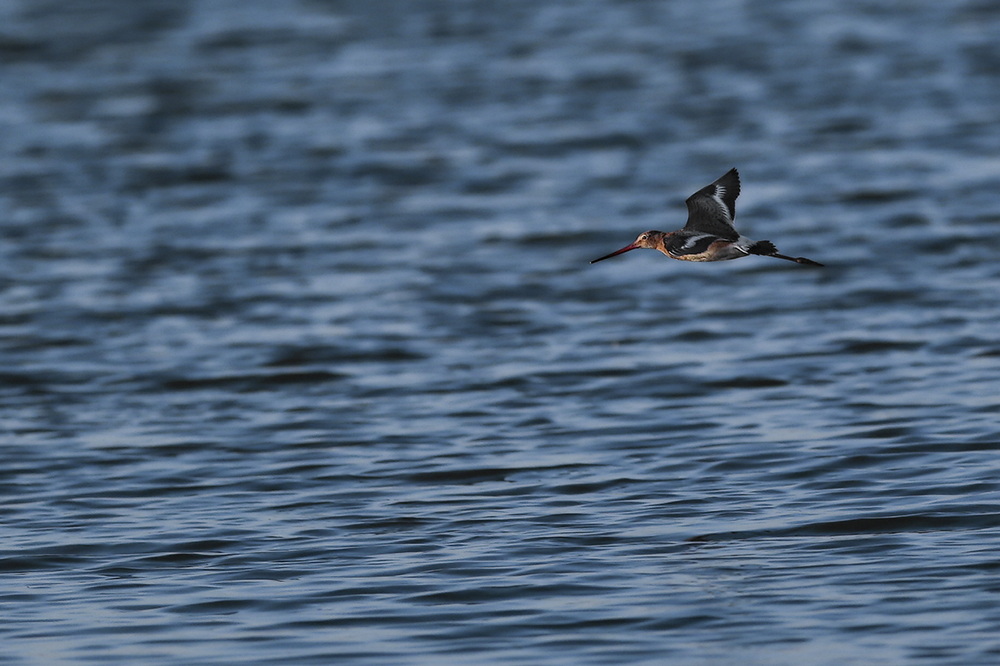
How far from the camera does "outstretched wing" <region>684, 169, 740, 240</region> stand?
34.3 feet

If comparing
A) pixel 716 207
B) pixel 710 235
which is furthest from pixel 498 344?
pixel 710 235

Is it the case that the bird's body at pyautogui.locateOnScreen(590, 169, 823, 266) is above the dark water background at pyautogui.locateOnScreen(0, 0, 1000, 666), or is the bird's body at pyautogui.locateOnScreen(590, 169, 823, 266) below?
above

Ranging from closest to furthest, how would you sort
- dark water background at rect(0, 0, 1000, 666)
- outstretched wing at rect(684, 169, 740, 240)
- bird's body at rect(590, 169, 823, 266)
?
dark water background at rect(0, 0, 1000, 666) → bird's body at rect(590, 169, 823, 266) → outstretched wing at rect(684, 169, 740, 240)

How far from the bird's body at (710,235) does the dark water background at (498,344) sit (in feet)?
5.45

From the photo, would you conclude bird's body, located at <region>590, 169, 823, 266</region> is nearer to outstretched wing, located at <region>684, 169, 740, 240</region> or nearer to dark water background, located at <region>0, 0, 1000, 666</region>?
outstretched wing, located at <region>684, 169, 740, 240</region>

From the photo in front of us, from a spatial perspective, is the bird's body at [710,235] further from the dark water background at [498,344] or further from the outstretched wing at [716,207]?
the dark water background at [498,344]

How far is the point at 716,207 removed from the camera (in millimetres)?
10594

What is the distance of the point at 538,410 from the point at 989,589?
5105 millimetres

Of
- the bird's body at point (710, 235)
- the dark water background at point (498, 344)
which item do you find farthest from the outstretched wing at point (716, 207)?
the dark water background at point (498, 344)

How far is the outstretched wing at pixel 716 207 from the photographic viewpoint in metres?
10.5

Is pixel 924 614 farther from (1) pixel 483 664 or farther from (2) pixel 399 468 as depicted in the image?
(2) pixel 399 468

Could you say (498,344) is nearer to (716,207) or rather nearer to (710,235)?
(716,207)

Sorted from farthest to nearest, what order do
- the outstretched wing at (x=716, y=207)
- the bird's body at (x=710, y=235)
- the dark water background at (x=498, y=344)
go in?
the outstretched wing at (x=716, y=207) → the bird's body at (x=710, y=235) → the dark water background at (x=498, y=344)

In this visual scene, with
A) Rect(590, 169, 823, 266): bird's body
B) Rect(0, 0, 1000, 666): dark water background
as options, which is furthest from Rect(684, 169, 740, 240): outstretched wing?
Rect(0, 0, 1000, 666): dark water background
